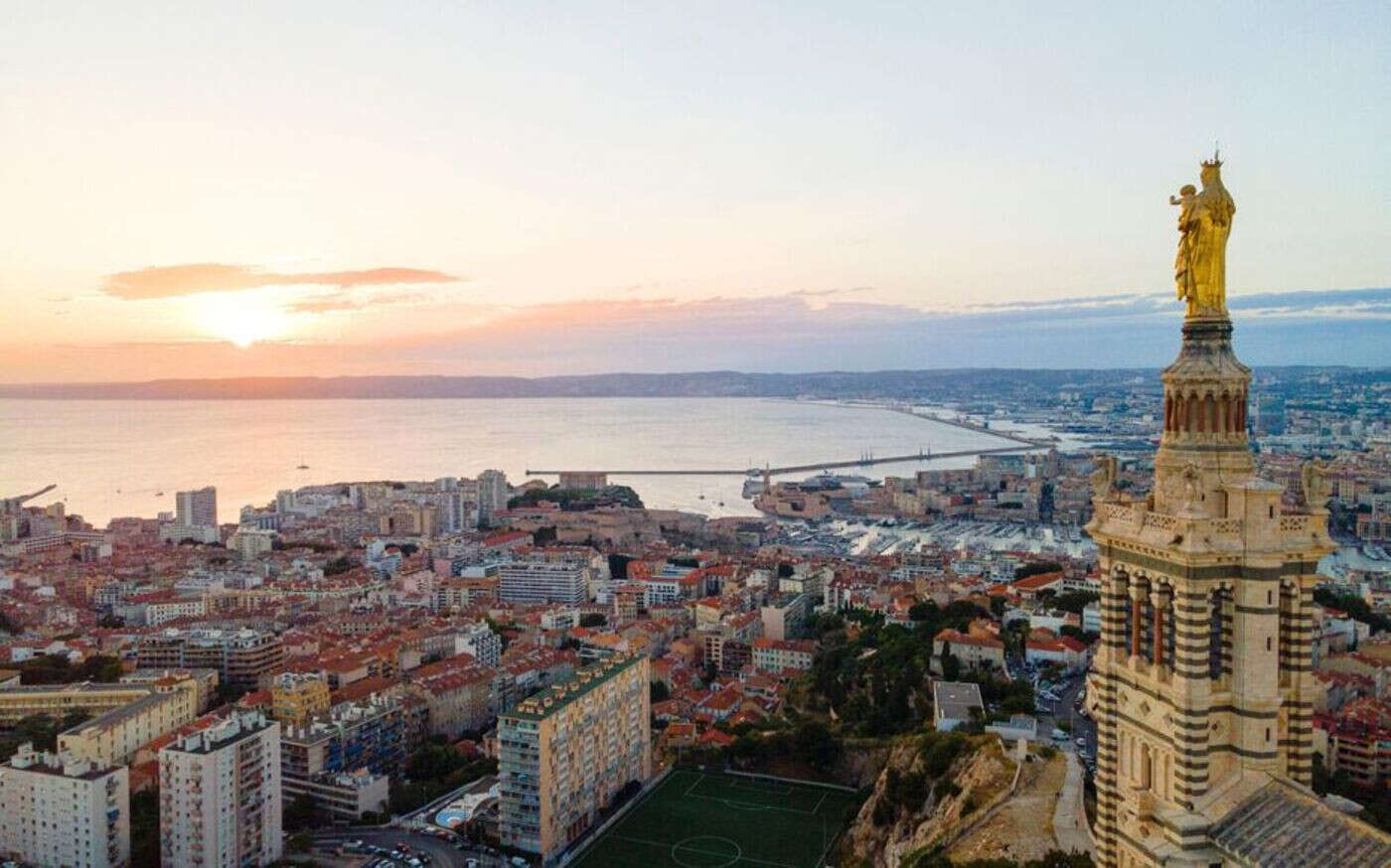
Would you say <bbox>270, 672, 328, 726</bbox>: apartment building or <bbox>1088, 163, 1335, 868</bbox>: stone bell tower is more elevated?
<bbox>1088, 163, 1335, 868</bbox>: stone bell tower

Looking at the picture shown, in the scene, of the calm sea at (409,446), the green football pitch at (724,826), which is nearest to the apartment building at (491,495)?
the calm sea at (409,446)

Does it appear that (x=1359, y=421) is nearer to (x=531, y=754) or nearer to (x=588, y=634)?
(x=588, y=634)

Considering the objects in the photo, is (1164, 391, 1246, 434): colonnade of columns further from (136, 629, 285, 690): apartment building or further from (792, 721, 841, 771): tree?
(136, 629, 285, 690): apartment building

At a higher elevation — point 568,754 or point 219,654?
point 568,754

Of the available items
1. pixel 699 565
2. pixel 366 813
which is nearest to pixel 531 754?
pixel 366 813

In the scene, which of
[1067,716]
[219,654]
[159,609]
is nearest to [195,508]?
[159,609]

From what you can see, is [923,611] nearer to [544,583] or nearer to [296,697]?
[296,697]

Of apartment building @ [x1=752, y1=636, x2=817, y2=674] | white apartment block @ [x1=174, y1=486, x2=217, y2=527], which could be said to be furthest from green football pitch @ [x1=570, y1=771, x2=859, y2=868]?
white apartment block @ [x1=174, y1=486, x2=217, y2=527]
